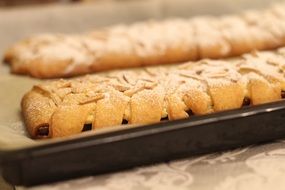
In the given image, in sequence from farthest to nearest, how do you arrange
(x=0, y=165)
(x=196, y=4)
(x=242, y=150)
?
(x=196, y=4) < (x=242, y=150) < (x=0, y=165)

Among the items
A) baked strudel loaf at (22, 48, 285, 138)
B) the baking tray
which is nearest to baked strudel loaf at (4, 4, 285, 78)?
baked strudel loaf at (22, 48, 285, 138)

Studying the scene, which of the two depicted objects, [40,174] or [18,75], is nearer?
[40,174]

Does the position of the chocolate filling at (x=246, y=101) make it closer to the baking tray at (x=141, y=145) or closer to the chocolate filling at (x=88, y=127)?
the baking tray at (x=141, y=145)

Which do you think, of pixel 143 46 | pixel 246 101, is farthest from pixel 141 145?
pixel 143 46

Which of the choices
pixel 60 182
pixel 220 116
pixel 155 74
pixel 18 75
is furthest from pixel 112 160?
pixel 18 75

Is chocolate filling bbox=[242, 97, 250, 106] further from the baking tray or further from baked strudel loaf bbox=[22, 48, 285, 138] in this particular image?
the baking tray

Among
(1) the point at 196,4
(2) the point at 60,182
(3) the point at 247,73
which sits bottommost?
(2) the point at 60,182

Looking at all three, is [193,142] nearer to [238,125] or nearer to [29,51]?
[238,125]
